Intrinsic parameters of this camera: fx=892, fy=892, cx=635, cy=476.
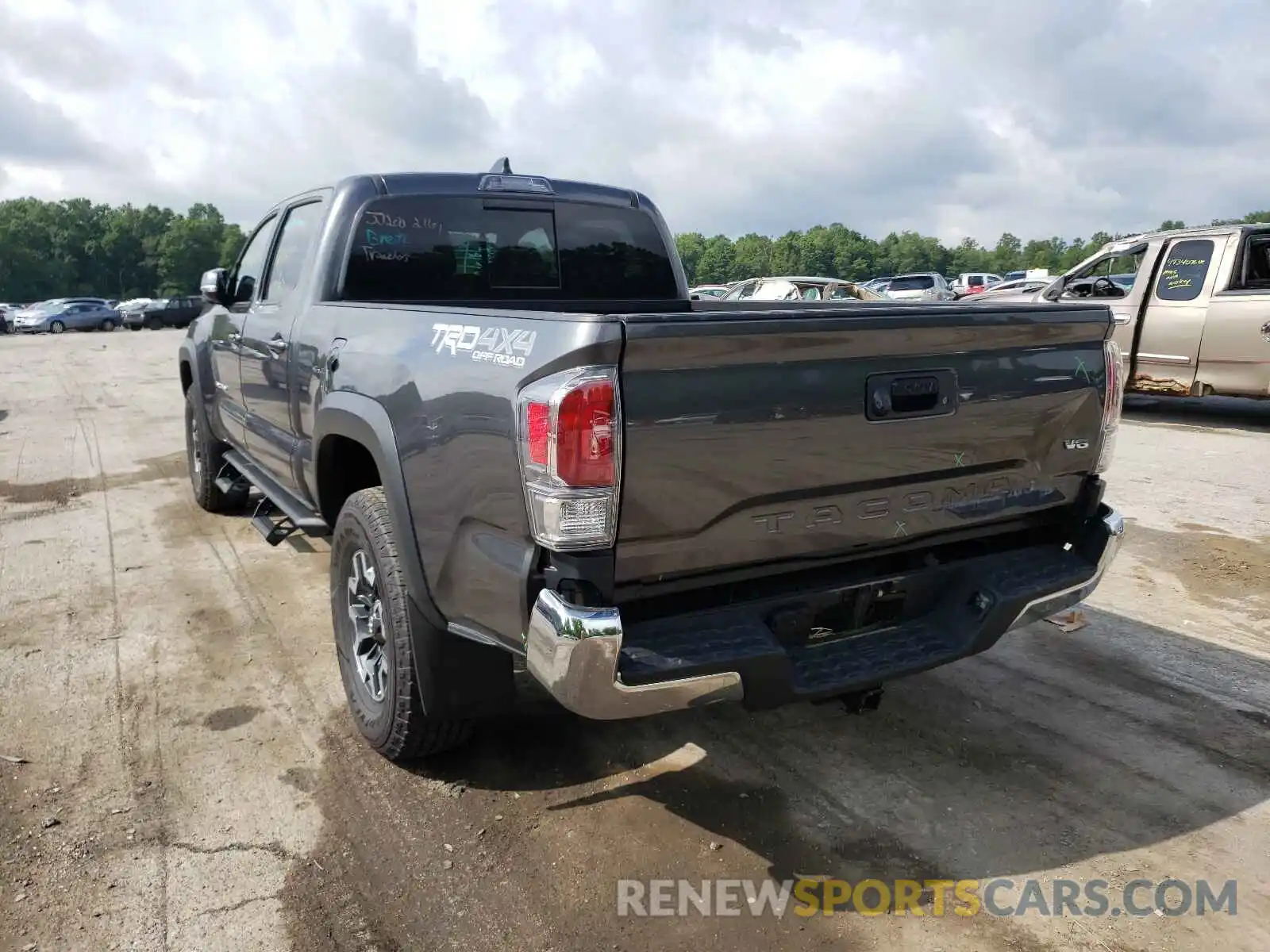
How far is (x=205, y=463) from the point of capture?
629cm

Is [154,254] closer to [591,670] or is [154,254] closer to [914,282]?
[914,282]

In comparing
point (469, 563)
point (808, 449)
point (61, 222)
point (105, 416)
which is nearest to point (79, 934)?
point (469, 563)

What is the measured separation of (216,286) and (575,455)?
377cm

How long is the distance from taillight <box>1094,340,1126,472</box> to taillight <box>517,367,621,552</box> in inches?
73.7

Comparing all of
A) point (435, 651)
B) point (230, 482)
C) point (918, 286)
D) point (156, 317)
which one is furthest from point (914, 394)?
point (156, 317)

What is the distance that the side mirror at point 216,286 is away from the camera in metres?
4.98

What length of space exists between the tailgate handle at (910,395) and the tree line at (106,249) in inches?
4052

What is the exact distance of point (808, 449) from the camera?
8.03ft

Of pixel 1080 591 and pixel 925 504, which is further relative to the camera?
pixel 1080 591

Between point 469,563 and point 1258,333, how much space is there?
9.64m

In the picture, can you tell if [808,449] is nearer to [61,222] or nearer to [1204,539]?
[1204,539]

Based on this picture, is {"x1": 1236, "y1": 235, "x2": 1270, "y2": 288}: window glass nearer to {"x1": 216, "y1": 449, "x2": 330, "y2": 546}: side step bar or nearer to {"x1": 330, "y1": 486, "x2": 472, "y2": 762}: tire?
{"x1": 216, "y1": 449, "x2": 330, "y2": 546}: side step bar

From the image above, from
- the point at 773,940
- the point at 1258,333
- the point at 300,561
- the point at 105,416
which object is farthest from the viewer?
the point at 105,416

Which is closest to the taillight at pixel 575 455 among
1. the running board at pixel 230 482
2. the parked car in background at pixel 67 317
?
the running board at pixel 230 482
